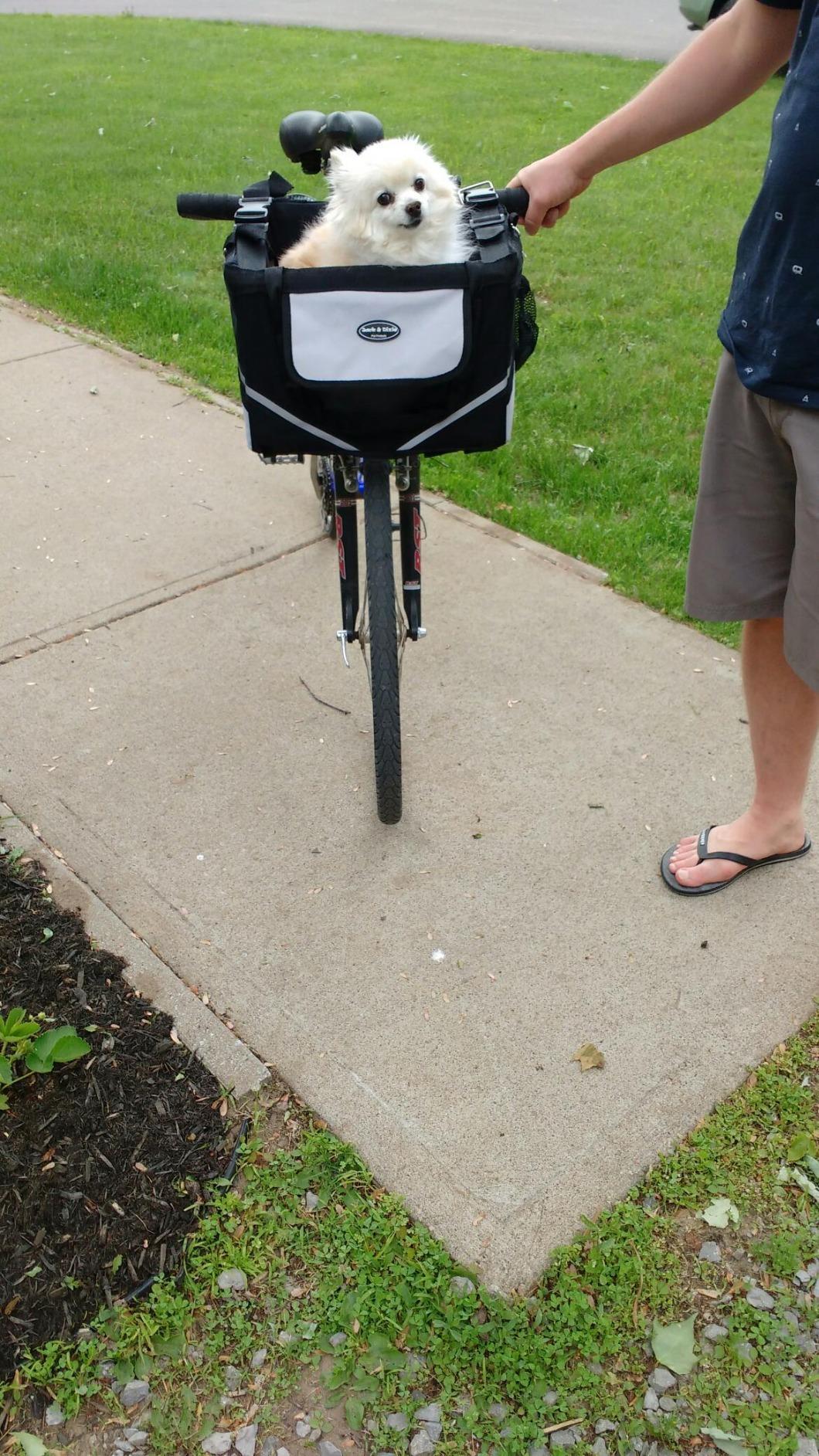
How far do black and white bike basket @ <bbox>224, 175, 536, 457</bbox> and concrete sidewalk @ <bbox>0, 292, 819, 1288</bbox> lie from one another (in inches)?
39.7

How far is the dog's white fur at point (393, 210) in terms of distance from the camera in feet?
7.76

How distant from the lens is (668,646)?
365 centimetres

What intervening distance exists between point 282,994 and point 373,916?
1.02 feet

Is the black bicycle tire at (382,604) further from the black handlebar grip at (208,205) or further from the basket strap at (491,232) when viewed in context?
the black handlebar grip at (208,205)

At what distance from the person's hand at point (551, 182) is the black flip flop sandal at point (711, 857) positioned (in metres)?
1.56

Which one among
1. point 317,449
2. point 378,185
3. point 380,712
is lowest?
point 380,712

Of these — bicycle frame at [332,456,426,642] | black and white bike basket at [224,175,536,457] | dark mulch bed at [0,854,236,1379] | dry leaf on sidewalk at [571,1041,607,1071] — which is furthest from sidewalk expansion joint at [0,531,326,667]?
dry leaf on sidewalk at [571,1041,607,1071]

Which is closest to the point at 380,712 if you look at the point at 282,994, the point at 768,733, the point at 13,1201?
the point at 282,994

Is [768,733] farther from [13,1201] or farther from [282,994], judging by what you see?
[13,1201]

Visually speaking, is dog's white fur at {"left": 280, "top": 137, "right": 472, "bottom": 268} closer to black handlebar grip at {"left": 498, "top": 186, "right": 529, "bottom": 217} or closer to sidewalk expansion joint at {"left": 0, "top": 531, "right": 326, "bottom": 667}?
black handlebar grip at {"left": 498, "top": 186, "right": 529, "bottom": 217}

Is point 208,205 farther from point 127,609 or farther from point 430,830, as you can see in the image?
point 430,830

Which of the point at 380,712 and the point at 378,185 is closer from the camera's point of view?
the point at 378,185

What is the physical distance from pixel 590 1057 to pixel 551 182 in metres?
1.95

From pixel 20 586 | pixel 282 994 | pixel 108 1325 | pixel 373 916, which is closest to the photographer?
pixel 108 1325
